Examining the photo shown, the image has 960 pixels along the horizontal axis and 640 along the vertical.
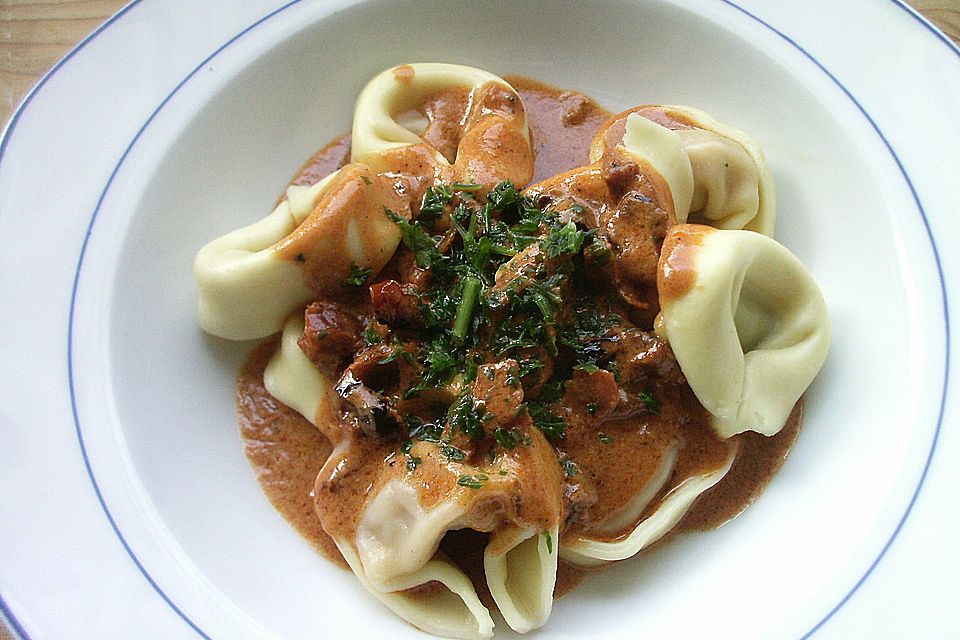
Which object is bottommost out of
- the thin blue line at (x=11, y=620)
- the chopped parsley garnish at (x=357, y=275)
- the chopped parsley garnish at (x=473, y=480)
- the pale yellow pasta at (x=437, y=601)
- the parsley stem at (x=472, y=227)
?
the pale yellow pasta at (x=437, y=601)

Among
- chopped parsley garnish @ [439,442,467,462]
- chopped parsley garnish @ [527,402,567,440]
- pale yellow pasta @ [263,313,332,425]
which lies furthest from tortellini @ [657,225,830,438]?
pale yellow pasta @ [263,313,332,425]

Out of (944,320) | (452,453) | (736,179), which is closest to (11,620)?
(452,453)

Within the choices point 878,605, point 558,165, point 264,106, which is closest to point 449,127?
point 558,165

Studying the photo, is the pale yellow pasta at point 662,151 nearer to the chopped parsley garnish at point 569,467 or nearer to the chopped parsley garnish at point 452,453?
the chopped parsley garnish at point 569,467

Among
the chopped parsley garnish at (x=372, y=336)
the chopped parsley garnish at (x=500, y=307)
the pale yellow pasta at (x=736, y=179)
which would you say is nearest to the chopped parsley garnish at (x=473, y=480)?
the chopped parsley garnish at (x=500, y=307)

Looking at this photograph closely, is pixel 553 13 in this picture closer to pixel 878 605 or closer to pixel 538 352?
pixel 538 352

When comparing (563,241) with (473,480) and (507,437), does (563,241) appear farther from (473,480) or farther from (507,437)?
(473,480)
